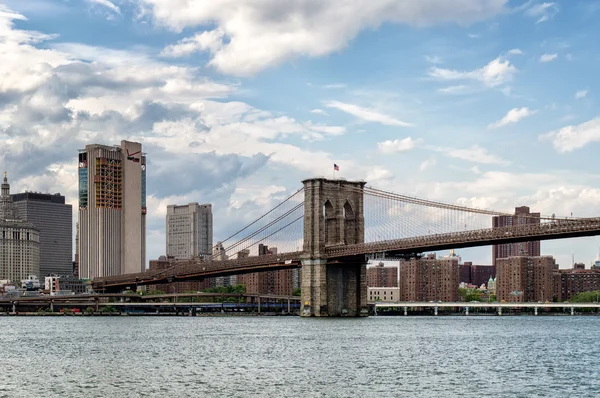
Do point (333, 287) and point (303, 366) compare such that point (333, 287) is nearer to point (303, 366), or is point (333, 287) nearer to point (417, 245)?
point (417, 245)

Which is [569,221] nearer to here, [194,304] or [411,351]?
[411,351]

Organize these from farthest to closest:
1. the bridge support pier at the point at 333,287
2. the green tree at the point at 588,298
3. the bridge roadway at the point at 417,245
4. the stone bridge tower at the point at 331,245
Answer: the green tree at the point at 588,298 < the stone bridge tower at the point at 331,245 < the bridge support pier at the point at 333,287 < the bridge roadway at the point at 417,245

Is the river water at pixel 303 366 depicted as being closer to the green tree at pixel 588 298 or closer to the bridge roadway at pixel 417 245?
the bridge roadway at pixel 417 245

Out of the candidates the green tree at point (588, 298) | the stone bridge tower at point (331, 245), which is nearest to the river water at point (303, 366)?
the stone bridge tower at point (331, 245)

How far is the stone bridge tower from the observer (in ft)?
303

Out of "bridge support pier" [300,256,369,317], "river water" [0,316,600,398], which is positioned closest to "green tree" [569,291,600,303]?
"bridge support pier" [300,256,369,317]

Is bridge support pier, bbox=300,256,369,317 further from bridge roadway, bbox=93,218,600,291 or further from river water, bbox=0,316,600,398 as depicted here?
river water, bbox=0,316,600,398

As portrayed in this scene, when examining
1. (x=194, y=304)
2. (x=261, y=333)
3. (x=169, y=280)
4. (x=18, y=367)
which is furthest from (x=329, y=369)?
(x=194, y=304)

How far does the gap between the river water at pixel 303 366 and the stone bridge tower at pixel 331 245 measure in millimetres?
25339

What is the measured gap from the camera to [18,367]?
44500mm

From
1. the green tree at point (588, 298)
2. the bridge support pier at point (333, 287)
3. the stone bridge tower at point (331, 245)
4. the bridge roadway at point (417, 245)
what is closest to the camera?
the bridge roadway at point (417, 245)

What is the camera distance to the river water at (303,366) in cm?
3591

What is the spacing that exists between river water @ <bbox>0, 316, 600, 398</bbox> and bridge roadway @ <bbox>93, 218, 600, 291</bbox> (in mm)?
9191

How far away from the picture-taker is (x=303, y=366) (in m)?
43.8
